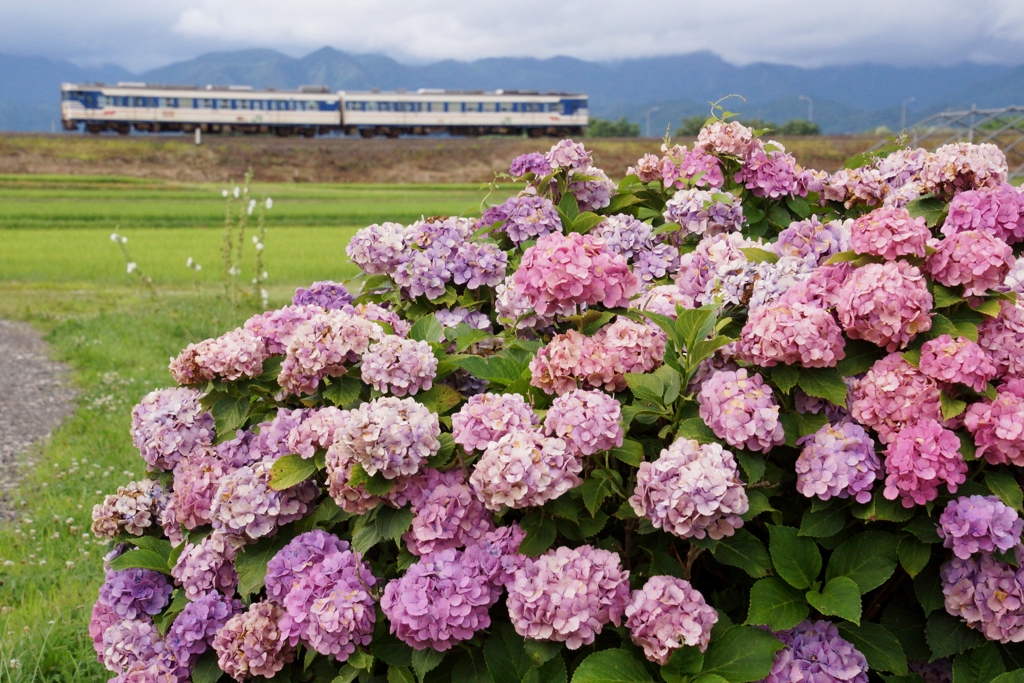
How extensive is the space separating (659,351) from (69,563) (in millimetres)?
3602

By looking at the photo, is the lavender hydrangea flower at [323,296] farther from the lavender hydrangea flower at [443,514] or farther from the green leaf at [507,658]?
the green leaf at [507,658]

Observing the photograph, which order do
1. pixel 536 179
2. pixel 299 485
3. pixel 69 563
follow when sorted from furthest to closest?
pixel 69 563 → pixel 536 179 → pixel 299 485

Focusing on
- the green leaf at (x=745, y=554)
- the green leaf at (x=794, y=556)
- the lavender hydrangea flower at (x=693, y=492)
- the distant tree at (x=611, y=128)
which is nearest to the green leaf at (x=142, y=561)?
the lavender hydrangea flower at (x=693, y=492)

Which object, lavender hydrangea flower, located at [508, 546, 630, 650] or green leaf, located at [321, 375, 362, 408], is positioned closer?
lavender hydrangea flower, located at [508, 546, 630, 650]

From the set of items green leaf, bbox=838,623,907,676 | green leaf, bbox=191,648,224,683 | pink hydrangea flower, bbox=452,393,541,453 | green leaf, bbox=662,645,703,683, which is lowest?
green leaf, bbox=191,648,224,683

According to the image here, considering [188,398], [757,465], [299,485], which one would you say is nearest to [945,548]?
[757,465]

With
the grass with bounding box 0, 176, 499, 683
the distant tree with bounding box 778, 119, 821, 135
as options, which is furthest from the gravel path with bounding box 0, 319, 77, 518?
the distant tree with bounding box 778, 119, 821, 135

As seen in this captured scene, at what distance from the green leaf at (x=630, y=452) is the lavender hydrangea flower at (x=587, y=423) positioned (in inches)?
1.7

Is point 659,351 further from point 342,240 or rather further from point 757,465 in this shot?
point 342,240

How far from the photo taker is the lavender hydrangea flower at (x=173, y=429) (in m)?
2.33

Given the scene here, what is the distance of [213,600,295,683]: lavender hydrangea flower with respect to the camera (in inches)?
76.5

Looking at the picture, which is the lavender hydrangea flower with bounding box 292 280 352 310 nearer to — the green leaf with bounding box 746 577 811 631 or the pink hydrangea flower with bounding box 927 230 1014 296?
the green leaf with bounding box 746 577 811 631

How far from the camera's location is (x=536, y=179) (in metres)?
2.82

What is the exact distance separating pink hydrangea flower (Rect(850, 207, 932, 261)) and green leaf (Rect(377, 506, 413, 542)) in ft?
4.03
